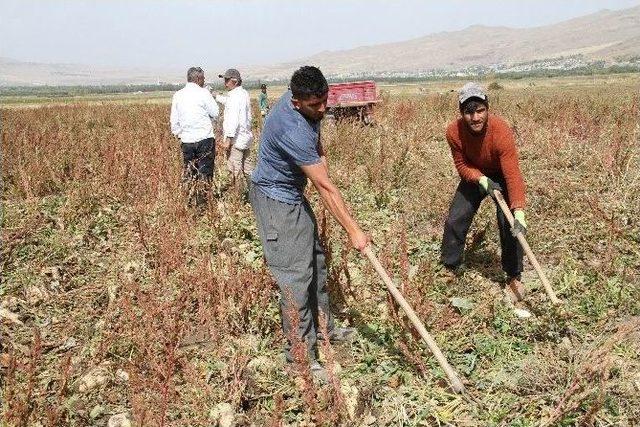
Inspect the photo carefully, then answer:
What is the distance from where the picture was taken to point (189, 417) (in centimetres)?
263

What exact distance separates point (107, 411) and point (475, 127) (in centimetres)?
294

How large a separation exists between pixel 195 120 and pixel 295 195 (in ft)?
10.4

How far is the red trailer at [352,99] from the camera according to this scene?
13.3 metres

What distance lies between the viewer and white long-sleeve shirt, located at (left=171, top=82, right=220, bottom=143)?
5566mm

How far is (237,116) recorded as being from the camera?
575 cm

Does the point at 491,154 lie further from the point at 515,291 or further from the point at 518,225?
the point at 515,291

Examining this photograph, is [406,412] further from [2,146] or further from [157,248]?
[2,146]

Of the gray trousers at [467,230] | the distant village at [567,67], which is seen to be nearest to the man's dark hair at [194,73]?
the gray trousers at [467,230]

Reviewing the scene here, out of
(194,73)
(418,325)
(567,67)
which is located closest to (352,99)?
(194,73)

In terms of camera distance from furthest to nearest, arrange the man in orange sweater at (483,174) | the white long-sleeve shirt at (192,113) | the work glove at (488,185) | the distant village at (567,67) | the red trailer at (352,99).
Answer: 1. the distant village at (567,67)
2. the red trailer at (352,99)
3. the white long-sleeve shirt at (192,113)
4. the work glove at (488,185)
5. the man in orange sweater at (483,174)

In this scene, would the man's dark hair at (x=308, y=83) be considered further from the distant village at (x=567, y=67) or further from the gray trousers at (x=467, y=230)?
the distant village at (x=567, y=67)

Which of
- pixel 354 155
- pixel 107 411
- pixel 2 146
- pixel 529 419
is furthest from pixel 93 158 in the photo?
pixel 529 419

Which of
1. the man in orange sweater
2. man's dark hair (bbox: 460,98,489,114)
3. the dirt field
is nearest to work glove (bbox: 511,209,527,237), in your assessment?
the man in orange sweater

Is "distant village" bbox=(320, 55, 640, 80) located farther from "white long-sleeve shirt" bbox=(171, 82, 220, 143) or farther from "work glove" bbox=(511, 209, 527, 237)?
"work glove" bbox=(511, 209, 527, 237)
